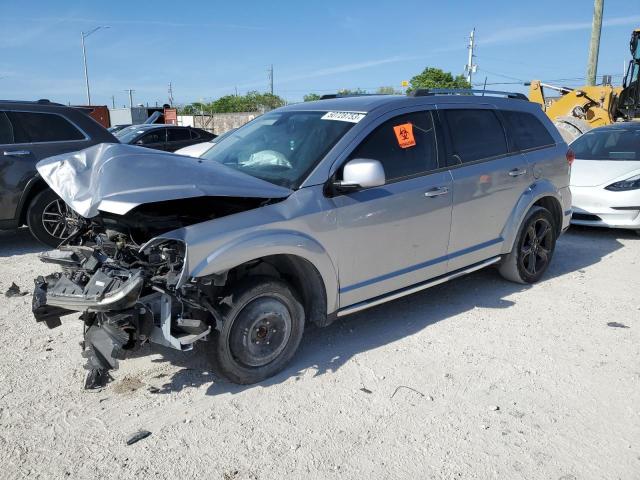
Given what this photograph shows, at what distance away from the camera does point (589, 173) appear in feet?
25.2

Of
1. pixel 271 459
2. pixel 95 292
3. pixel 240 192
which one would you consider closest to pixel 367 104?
pixel 240 192

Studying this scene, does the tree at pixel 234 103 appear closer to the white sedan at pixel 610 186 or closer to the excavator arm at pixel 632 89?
the excavator arm at pixel 632 89

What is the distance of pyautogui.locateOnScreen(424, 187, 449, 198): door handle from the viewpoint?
164 inches

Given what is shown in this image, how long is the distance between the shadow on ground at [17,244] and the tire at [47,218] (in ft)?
0.96

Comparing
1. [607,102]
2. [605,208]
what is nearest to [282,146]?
[605,208]

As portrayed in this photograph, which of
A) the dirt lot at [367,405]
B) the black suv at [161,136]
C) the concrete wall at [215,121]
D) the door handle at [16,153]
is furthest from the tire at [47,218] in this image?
the concrete wall at [215,121]

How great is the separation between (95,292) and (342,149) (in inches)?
73.2

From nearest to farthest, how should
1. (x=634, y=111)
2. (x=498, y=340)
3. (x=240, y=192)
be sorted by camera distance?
(x=240, y=192)
(x=498, y=340)
(x=634, y=111)

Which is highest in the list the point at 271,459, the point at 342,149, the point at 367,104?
the point at 367,104

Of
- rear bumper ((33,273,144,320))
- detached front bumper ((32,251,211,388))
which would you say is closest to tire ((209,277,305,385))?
detached front bumper ((32,251,211,388))

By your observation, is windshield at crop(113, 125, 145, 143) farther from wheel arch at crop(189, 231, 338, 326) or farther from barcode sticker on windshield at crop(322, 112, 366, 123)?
wheel arch at crop(189, 231, 338, 326)

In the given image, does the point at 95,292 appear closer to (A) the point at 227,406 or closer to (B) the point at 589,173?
(A) the point at 227,406

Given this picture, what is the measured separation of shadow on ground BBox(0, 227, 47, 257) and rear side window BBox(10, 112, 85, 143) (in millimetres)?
1404

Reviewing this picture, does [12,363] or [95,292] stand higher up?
[95,292]
